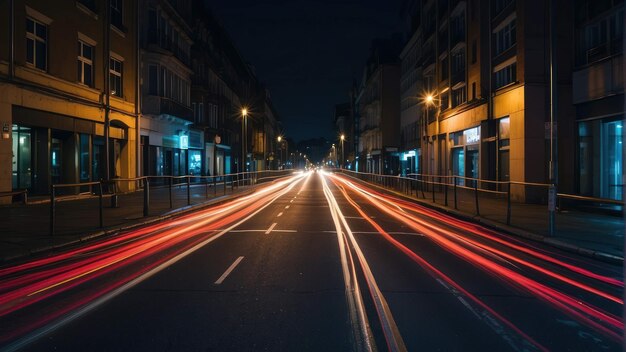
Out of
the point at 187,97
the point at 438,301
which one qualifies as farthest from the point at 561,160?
the point at 187,97

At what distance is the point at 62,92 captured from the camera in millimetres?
24125

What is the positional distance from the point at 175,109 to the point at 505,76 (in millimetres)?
22900

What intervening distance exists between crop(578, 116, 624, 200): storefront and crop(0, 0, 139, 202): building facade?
2027cm

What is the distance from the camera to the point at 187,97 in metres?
44.3

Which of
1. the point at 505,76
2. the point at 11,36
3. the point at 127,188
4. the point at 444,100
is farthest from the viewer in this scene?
the point at 444,100

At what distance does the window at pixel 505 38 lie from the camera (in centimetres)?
2863

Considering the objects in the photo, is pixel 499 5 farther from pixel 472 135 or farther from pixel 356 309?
pixel 356 309

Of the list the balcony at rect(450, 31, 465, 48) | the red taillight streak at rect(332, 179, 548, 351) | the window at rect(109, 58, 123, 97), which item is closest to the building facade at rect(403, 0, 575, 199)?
the balcony at rect(450, 31, 465, 48)

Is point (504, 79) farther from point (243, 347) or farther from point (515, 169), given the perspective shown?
point (243, 347)

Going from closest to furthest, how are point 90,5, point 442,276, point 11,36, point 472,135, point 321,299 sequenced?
1. point 321,299
2. point 442,276
3. point 11,36
4. point 90,5
5. point 472,135

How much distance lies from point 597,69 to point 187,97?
3161cm

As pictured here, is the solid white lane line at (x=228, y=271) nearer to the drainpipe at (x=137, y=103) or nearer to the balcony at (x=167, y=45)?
the drainpipe at (x=137, y=103)

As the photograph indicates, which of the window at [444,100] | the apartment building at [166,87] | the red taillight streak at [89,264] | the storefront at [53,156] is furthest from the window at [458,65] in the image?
the red taillight streak at [89,264]

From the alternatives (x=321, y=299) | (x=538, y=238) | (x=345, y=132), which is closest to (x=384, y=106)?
(x=538, y=238)
